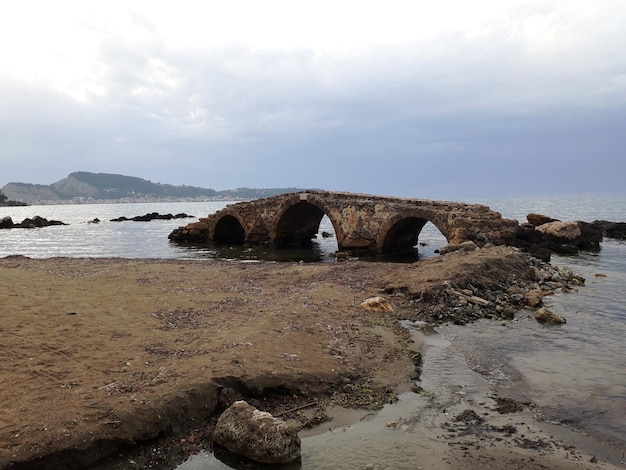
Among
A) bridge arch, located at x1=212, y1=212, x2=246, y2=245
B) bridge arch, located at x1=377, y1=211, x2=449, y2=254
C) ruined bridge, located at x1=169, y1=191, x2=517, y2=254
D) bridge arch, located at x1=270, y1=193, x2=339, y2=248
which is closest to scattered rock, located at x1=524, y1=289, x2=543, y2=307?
ruined bridge, located at x1=169, y1=191, x2=517, y2=254

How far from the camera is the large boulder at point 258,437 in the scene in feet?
17.0

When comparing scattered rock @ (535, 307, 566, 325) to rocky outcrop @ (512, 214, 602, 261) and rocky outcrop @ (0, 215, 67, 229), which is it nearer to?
rocky outcrop @ (512, 214, 602, 261)

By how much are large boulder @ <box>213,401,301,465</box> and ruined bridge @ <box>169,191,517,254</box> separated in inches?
717

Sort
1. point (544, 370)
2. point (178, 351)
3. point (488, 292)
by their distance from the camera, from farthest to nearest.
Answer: point (488, 292)
point (544, 370)
point (178, 351)

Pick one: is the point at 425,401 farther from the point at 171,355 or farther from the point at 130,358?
the point at 130,358

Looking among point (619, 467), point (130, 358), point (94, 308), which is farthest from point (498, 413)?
point (94, 308)

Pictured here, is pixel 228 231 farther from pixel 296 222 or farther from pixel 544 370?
pixel 544 370

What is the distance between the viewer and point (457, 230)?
22344mm

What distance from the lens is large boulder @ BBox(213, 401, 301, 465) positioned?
5195 millimetres

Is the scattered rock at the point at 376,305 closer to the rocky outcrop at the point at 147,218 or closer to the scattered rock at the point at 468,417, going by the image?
the scattered rock at the point at 468,417

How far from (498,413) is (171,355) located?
5.23 m

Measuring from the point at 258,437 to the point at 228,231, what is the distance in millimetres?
35802

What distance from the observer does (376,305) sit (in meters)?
12.2

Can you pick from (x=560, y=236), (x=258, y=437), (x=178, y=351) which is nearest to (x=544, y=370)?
(x=258, y=437)
